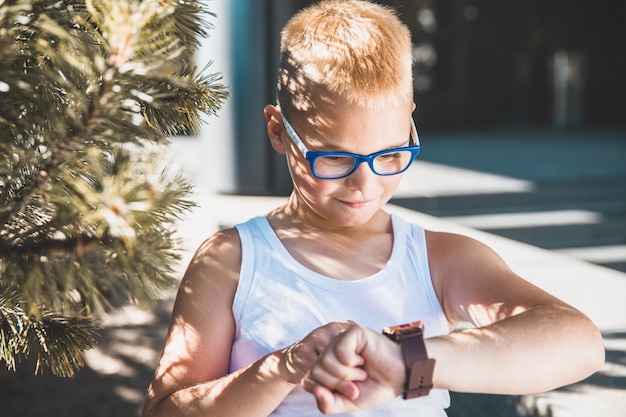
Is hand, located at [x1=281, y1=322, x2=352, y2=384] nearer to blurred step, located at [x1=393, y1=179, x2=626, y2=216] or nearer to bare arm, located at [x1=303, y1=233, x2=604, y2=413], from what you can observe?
bare arm, located at [x1=303, y1=233, x2=604, y2=413]

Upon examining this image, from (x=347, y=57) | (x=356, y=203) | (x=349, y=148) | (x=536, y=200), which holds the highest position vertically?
(x=347, y=57)

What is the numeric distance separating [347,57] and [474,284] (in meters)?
0.58

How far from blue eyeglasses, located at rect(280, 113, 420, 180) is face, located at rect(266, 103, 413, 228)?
13 mm

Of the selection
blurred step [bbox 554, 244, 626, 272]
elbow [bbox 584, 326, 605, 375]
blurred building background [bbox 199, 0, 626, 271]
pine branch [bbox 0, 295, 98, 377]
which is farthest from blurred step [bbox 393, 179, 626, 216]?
pine branch [bbox 0, 295, 98, 377]

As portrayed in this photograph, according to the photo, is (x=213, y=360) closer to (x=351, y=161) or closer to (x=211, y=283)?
(x=211, y=283)

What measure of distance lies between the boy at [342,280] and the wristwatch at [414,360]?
2 centimetres

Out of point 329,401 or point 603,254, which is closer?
point 329,401

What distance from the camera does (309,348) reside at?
1241 millimetres

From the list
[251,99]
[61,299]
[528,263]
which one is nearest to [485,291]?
[61,299]

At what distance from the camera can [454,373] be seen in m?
1.29

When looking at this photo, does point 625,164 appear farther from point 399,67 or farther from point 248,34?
point 399,67

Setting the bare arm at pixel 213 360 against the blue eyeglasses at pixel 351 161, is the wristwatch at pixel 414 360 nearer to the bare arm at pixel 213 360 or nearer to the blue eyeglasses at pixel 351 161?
the bare arm at pixel 213 360

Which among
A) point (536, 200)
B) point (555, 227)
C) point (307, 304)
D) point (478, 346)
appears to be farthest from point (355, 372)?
point (536, 200)

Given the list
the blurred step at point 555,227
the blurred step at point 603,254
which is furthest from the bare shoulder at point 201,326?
the blurred step at point 555,227
